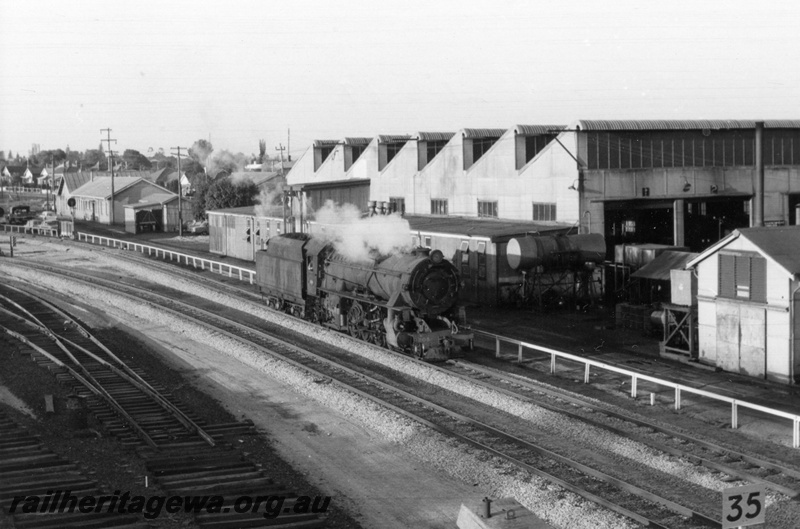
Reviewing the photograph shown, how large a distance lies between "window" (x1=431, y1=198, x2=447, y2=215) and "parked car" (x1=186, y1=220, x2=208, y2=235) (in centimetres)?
3119

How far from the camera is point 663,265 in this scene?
31.0 meters

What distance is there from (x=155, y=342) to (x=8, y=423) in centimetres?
1074

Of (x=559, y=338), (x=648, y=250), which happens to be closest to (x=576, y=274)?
(x=648, y=250)

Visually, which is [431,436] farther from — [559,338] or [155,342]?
[155,342]

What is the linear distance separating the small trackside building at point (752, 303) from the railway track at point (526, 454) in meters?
9.16

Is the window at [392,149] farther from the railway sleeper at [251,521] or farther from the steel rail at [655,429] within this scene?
the railway sleeper at [251,521]

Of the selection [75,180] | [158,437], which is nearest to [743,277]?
[158,437]

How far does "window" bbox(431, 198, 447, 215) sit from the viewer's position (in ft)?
161

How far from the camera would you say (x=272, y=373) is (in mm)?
24141

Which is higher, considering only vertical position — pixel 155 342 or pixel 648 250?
pixel 648 250

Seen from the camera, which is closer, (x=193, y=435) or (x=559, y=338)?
(x=193, y=435)

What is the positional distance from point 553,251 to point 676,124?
38.7 feet

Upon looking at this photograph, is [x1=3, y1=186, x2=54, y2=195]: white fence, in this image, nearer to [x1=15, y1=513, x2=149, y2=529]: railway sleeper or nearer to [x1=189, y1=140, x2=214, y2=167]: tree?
[x1=189, y1=140, x2=214, y2=167]: tree

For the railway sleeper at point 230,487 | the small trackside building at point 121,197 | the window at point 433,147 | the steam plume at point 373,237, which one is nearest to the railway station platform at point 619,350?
the steam plume at point 373,237
